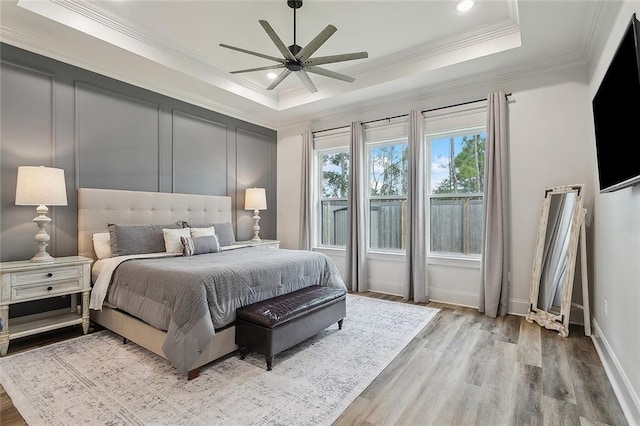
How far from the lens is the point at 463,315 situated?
381 centimetres

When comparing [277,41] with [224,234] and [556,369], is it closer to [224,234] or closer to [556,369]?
[224,234]

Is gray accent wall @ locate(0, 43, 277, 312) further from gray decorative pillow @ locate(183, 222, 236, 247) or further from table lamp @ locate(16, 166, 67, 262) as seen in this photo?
gray decorative pillow @ locate(183, 222, 236, 247)

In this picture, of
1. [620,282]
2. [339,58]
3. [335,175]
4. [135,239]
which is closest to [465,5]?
[339,58]

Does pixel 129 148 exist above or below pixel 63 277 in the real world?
above

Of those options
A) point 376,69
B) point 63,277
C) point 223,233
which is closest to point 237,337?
point 63,277

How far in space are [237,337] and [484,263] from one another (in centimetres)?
307

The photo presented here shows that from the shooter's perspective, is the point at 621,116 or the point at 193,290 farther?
the point at 193,290

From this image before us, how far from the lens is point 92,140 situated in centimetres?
362

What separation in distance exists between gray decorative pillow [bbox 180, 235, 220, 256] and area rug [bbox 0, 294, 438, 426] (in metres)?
1.08

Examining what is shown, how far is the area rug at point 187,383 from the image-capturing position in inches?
75.1

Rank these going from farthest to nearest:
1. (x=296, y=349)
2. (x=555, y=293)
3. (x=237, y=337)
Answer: (x=555, y=293) < (x=296, y=349) < (x=237, y=337)

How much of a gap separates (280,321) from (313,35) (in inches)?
122

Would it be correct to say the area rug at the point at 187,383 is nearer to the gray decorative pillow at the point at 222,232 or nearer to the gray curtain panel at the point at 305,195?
the gray decorative pillow at the point at 222,232

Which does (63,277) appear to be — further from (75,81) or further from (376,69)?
(376,69)
